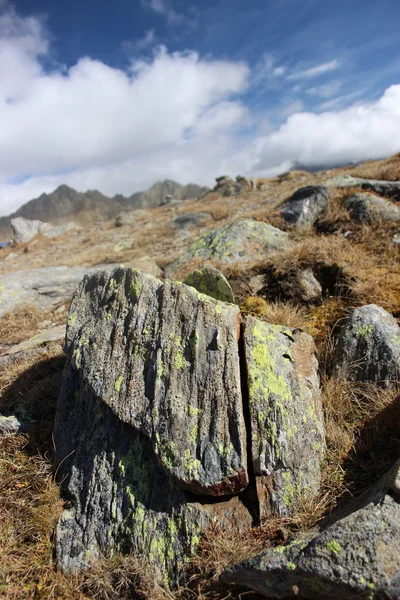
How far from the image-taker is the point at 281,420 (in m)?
3.99

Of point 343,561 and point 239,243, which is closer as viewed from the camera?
point 343,561

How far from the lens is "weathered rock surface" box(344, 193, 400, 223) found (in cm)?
952

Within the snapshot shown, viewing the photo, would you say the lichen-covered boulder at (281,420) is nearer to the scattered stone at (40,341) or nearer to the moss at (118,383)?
the moss at (118,383)

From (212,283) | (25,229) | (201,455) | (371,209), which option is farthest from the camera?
(25,229)

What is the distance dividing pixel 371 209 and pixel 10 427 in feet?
34.2

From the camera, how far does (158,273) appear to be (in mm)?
11242

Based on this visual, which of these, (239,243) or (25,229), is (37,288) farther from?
(25,229)

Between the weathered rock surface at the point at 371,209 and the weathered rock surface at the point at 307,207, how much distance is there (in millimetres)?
1010

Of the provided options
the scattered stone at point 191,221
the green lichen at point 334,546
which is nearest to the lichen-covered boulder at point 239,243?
the green lichen at point 334,546

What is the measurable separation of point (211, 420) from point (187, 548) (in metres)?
1.33

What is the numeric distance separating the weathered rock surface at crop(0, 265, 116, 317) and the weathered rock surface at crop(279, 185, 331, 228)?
7.17 meters

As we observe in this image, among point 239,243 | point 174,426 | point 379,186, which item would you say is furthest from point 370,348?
point 379,186

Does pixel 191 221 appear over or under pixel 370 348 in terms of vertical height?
over

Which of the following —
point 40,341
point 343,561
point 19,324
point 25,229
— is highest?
point 25,229
